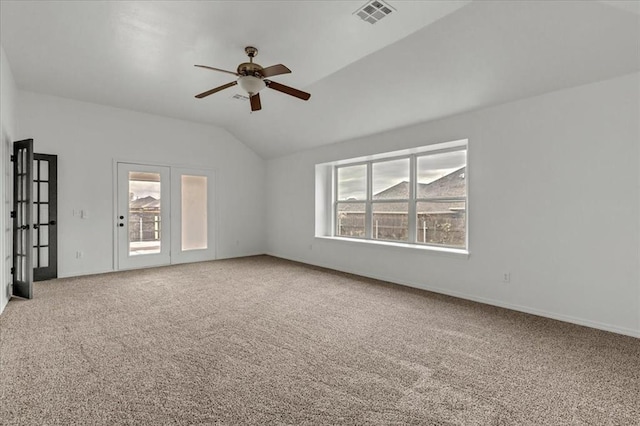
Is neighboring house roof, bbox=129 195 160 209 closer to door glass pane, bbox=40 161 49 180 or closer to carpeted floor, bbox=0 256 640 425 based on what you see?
door glass pane, bbox=40 161 49 180

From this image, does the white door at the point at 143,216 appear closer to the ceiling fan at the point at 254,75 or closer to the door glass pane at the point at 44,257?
the door glass pane at the point at 44,257

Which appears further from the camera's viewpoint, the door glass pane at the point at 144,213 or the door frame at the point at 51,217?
the door glass pane at the point at 144,213

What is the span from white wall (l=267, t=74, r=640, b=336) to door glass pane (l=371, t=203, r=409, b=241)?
0.65 metres

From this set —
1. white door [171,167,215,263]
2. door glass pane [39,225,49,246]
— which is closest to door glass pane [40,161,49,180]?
door glass pane [39,225,49,246]

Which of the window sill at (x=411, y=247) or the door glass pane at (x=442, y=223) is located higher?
the door glass pane at (x=442, y=223)

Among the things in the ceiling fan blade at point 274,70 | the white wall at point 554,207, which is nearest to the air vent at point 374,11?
the ceiling fan blade at point 274,70

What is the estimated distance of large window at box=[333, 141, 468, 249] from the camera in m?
4.72

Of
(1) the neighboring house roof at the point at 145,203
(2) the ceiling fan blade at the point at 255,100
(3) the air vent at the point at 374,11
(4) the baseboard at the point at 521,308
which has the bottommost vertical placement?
(4) the baseboard at the point at 521,308

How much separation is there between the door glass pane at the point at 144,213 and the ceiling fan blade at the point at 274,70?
13.5 feet

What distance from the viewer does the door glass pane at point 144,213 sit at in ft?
20.0

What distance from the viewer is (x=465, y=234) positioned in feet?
14.9

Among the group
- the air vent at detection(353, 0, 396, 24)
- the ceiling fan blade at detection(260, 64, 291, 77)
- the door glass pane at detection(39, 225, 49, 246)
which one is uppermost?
the air vent at detection(353, 0, 396, 24)

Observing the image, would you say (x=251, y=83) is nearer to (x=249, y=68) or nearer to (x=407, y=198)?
(x=249, y=68)

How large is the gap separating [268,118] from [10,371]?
16.4ft
